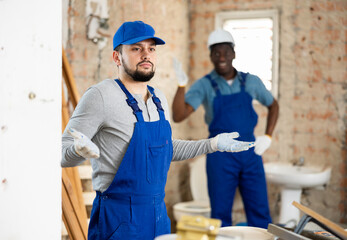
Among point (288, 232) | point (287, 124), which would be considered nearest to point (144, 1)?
point (287, 124)

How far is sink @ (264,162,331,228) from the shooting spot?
143 inches

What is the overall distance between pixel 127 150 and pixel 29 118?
0.58m

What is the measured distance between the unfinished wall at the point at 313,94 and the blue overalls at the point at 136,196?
2735mm

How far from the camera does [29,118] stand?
1129 mm

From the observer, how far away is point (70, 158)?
151 centimetres

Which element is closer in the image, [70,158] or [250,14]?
[70,158]

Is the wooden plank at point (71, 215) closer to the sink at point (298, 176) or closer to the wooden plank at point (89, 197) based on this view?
the wooden plank at point (89, 197)

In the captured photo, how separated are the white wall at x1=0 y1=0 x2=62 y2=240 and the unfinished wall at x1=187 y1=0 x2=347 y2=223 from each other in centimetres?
333

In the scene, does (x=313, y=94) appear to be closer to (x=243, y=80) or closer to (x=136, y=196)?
(x=243, y=80)

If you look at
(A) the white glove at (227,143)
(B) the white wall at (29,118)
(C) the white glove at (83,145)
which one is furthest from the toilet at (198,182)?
(B) the white wall at (29,118)

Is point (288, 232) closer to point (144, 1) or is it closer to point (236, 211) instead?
point (144, 1)

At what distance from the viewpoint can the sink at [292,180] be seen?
364 centimetres

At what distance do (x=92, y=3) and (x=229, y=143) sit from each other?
195 cm

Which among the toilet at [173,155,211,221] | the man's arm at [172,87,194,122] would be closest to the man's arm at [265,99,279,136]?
the man's arm at [172,87,194,122]
